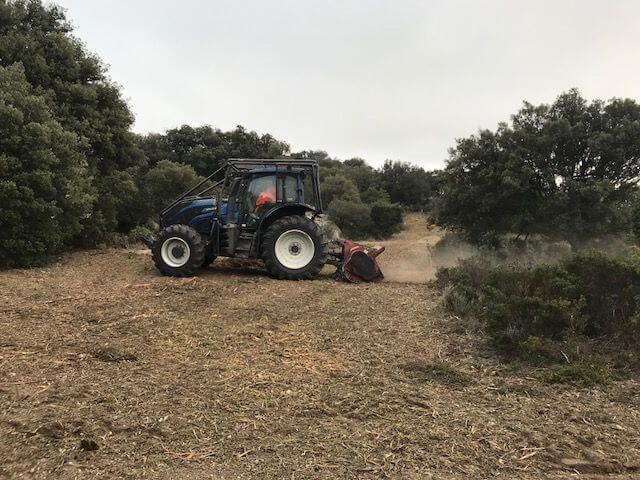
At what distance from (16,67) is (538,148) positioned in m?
13.2

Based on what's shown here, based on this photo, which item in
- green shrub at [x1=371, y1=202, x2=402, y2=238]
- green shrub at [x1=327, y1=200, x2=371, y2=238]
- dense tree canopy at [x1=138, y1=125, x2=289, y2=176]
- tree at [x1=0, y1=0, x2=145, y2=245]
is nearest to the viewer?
tree at [x1=0, y1=0, x2=145, y2=245]

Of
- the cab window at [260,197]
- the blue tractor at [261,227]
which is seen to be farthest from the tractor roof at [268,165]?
the cab window at [260,197]

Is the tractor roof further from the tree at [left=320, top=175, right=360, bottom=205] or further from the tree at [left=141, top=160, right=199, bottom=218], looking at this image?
the tree at [left=320, top=175, right=360, bottom=205]

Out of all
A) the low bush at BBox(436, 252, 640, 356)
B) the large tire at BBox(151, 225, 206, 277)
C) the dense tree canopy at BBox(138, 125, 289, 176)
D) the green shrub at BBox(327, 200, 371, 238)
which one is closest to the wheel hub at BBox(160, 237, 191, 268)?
the large tire at BBox(151, 225, 206, 277)

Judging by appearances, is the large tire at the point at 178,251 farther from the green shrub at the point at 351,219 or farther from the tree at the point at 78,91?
the green shrub at the point at 351,219

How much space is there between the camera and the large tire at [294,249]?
1051cm

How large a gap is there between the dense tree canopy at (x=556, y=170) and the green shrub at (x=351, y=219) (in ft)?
52.7

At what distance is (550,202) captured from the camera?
15195mm

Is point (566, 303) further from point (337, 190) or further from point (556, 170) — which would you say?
point (337, 190)

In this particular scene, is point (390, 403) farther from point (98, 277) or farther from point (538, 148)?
point (538, 148)

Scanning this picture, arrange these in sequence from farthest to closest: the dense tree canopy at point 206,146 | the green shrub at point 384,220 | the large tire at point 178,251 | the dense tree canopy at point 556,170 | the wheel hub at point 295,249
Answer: the dense tree canopy at point 206,146 → the green shrub at point 384,220 → the dense tree canopy at point 556,170 → the wheel hub at point 295,249 → the large tire at point 178,251

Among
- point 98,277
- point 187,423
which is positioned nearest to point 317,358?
point 187,423

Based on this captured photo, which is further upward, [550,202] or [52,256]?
[550,202]

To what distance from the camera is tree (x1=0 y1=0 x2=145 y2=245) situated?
14.3 meters
